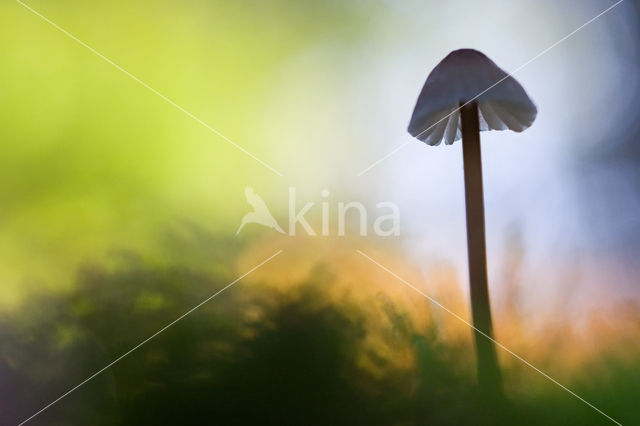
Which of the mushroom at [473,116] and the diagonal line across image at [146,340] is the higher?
the mushroom at [473,116]

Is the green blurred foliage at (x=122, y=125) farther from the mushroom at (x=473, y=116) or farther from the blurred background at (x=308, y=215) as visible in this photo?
the mushroom at (x=473, y=116)

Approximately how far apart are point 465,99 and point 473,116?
4cm

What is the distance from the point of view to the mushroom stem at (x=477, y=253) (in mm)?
966

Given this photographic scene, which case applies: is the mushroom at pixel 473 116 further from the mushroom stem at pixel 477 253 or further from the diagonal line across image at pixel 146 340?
the diagonal line across image at pixel 146 340

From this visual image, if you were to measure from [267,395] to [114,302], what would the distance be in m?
0.31

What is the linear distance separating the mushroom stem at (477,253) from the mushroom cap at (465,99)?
19 mm

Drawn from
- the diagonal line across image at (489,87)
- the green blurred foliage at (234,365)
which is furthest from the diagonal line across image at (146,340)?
the diagonal line across image at (489,87)

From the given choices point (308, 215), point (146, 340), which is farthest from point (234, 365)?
point (308, 215)

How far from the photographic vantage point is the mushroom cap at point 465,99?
1.00 meters

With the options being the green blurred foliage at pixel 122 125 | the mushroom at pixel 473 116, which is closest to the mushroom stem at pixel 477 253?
the mushroom at pixel 473 116

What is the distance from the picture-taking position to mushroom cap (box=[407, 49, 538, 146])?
997mm

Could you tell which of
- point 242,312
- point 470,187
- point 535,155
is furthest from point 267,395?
point 535,155

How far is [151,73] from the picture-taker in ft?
3.29

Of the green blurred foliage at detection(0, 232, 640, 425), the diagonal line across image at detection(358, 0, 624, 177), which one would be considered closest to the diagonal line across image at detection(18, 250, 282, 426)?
the green blurred foliage at detection(0, 232, 640, 425)
